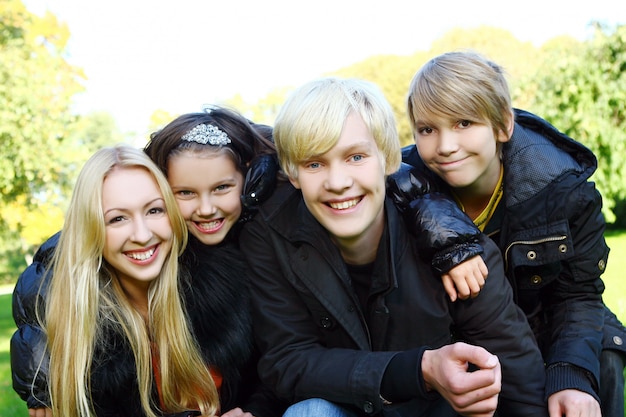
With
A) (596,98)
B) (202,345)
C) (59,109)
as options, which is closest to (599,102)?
(596,98)

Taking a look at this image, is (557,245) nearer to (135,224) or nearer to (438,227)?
(438,227)

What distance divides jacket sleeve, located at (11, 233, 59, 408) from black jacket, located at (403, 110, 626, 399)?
2065mm

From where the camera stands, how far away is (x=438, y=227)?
2324 millimetres

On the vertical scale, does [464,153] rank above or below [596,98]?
above

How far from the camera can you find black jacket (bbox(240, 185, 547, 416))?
229 centimetres

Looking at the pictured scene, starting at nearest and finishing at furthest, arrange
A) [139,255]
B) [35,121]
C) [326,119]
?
[326,119]
[139,255]
[35,121]

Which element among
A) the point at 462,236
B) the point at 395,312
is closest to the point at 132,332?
the point at 395,312

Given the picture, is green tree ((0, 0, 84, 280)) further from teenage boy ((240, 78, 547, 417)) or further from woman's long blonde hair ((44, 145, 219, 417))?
teenage boy ((240, 78, 547, 417))

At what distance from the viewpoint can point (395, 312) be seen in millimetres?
2395

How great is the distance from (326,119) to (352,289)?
673mm

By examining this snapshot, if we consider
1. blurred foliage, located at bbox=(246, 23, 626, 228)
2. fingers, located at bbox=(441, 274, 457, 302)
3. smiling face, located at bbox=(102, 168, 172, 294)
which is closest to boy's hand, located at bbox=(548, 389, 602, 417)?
fingers, located at bbox=(441, 274, 457, 302)

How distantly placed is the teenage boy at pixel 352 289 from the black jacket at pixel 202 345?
6.1 inches

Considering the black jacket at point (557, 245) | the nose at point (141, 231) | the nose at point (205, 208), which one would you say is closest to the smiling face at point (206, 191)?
the nose at point (205, 208)

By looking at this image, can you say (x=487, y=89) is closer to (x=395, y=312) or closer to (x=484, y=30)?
(x=395, y=312)
